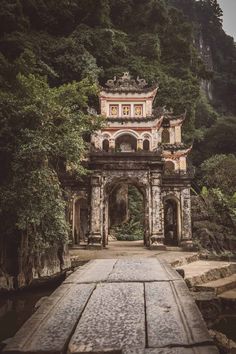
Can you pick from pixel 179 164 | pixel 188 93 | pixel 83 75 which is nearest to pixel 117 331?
pixel 179 164

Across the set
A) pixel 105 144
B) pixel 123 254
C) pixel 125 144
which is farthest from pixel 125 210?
pixel 123 254

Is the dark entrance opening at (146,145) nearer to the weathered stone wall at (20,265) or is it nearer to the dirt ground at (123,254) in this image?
the dirt ground at (123,254)

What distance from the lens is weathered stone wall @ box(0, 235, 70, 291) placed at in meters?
9.98

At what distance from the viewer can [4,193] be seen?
9.52m

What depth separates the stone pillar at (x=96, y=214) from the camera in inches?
676

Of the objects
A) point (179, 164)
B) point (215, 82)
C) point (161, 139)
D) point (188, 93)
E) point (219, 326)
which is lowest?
point (219, 326)

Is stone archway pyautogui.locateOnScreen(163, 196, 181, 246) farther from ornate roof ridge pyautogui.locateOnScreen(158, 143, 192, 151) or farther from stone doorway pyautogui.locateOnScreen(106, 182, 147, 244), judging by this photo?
ornate roof ridge pyautogui.locateOnScreen(158, 143, 192, 151)

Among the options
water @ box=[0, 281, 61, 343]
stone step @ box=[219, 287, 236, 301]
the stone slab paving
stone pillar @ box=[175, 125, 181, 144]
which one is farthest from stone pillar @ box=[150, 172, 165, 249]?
the stone slab paving

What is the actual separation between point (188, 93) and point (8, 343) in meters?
37.1

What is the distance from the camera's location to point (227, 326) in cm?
727

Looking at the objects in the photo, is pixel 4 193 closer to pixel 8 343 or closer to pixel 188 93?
pixel 8 343

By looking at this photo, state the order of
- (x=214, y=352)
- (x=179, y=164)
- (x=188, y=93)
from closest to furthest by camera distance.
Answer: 1. (x=214, y=352)
2. (x=179, y=164)
3. (x=188, y=93)

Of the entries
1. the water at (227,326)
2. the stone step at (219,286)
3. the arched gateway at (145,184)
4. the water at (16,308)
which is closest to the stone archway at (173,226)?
the arched gateway at (145,184)

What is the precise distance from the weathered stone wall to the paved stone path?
455 centimetres
